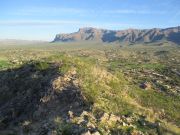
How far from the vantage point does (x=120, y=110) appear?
2592cm

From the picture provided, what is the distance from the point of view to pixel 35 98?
1094 inches

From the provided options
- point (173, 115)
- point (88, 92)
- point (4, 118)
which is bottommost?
point (173, 115)

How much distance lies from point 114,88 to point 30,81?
8259 millimetres

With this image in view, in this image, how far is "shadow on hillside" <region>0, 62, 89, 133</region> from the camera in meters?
24.9

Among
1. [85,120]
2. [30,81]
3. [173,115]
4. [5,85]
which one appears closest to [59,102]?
[85,120]

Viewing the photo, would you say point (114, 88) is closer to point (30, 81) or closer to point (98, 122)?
point (30, 81)

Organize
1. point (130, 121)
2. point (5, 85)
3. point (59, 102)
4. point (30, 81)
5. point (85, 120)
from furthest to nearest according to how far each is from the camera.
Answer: point (5, 85) → point (30, 81) → point (59, 102) → point (130, 121) → point (85, 120)

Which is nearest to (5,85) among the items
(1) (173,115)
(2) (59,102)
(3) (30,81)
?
(3) (30,81)

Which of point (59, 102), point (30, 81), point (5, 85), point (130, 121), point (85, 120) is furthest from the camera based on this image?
point (5, 85)

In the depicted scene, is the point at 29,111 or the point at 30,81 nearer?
the point at 29,111

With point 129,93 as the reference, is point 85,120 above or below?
above

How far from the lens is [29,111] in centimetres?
2644

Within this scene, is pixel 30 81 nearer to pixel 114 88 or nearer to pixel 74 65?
pixel 74 65

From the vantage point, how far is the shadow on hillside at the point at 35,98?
24891 mm
